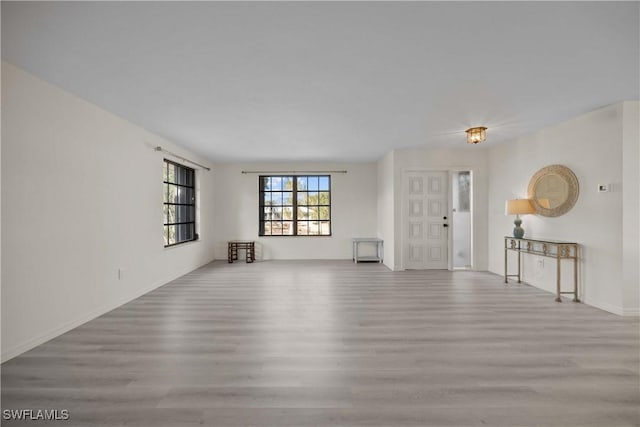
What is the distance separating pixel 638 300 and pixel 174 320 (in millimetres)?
5198

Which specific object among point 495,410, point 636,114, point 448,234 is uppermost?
point 636,114

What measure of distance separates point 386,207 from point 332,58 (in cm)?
472

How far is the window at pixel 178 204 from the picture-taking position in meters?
5.41

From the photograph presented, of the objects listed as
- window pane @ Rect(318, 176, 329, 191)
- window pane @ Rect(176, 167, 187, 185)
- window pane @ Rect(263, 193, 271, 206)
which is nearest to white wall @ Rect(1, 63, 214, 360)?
window pane @ Rect(176, 167, 187, 185)

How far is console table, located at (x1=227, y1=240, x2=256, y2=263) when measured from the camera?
730cm

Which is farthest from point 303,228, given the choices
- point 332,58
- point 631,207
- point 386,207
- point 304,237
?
point 631,207

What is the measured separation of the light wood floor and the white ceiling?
2.37 meters

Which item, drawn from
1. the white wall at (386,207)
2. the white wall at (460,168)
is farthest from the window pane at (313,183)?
the white wall at (460,168)

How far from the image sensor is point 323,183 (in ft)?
25.6

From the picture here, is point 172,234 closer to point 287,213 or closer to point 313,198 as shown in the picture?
point 287,213

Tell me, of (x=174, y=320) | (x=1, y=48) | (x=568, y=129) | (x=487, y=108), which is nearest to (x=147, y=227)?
(x=174, y=320)

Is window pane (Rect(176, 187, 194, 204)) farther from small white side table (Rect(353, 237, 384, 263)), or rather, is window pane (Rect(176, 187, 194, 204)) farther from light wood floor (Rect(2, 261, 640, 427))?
small white side table (Rect(353, 237, 384, 263))

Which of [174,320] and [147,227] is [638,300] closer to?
[174,320]

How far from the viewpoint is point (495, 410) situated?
72.4 inches
